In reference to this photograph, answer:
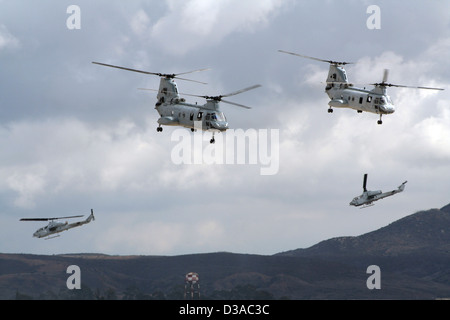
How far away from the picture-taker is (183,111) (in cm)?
13212

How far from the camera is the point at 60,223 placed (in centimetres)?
15675

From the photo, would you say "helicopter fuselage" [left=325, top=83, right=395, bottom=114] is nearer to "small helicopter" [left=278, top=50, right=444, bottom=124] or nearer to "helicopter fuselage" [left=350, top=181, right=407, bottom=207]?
"small helicopter" [left=278, top=50, right=444, bottom=124]

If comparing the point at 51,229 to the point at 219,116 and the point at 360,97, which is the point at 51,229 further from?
the point at 360,97

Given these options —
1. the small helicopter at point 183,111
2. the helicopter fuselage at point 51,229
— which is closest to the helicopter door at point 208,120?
the small helicopter at point 183,111

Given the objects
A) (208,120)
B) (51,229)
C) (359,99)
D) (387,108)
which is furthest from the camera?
(51,229)

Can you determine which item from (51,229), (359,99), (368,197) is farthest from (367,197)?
(51,229)

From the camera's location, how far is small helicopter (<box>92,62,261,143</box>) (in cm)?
12744

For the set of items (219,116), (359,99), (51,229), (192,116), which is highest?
(359,99)
